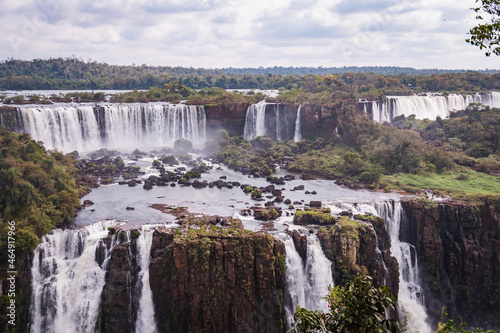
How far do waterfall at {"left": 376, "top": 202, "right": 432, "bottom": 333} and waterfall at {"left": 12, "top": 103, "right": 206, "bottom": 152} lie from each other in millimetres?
26087

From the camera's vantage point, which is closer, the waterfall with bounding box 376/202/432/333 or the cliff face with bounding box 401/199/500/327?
the waterfall with bounding box 376/202/432/333

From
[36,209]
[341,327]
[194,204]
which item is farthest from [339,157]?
[341,327]

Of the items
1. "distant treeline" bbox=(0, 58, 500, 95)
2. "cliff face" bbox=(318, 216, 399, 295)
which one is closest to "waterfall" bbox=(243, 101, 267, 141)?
"distant treeline" bbox=(0, 58, 500, 95)

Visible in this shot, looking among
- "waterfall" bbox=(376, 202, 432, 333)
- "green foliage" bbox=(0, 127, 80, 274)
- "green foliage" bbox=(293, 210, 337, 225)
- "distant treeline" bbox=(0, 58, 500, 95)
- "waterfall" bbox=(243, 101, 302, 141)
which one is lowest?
"waterfall" bbox=(376, 202, 432, 333)

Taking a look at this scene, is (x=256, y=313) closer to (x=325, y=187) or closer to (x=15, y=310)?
(x=15, y=310)

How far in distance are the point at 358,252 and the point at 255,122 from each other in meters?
29.0

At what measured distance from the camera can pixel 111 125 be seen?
1667 inches

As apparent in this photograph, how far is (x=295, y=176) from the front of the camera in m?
34.2

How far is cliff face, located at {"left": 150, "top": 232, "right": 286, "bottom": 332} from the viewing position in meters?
18.0

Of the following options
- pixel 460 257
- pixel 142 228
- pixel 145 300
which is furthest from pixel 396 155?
pixel 145 300

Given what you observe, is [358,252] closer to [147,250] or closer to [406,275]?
[406,275]

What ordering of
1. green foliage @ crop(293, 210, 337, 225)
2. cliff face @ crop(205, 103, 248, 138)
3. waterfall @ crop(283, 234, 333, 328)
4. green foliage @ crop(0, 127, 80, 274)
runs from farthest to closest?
cliff face @ crop(205, 103, 248, 138), green foliage @ crop(293, 210, 337, 225), waterfall @ crop(283, 234, 333, 328), green foliage @ crop(0, 127, 80, 274)

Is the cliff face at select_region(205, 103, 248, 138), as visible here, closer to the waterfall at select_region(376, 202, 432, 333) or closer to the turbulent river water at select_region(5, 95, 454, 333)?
the turbulent river water at select_region(5, 95, 454, 333)

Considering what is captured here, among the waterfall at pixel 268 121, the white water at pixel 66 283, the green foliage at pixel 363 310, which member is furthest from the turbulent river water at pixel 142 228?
the green foliage at pixel 363 310
